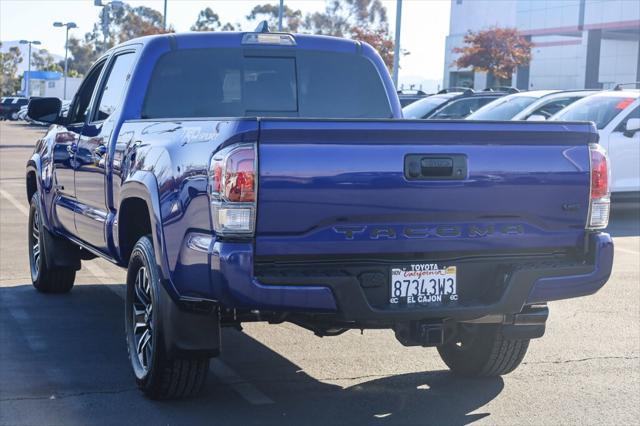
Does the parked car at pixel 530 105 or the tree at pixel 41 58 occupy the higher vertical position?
the tree at pixel 41 58

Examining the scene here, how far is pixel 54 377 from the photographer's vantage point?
20.4ft

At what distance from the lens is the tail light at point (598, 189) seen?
5445 mm

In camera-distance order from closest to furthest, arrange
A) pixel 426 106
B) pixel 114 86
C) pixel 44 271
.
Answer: pixel 114 86 < pixel 44 271 < pixel 426 106

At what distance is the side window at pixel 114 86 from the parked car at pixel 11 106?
2594 inches

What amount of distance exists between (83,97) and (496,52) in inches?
1701

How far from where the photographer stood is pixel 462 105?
21.5m

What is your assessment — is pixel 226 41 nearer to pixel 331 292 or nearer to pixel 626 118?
pixel 331 292

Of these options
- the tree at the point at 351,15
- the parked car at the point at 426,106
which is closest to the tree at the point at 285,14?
the tree at the point at 351,15

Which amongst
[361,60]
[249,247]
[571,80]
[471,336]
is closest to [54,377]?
[249,247]

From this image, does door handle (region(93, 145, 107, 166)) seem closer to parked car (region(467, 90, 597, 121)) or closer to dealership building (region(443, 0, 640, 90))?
parked car (region(467, 90, 597, 121))

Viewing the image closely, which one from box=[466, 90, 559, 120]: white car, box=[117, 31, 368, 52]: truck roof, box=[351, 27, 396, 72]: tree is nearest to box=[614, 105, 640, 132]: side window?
box=[466, 90, 559, 120]: white car

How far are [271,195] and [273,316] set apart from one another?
678 millimetres

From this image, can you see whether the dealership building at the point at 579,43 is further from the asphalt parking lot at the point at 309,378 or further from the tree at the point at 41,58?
the tree at the point at 41,58

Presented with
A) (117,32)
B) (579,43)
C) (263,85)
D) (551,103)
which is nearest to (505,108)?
(551,103)
